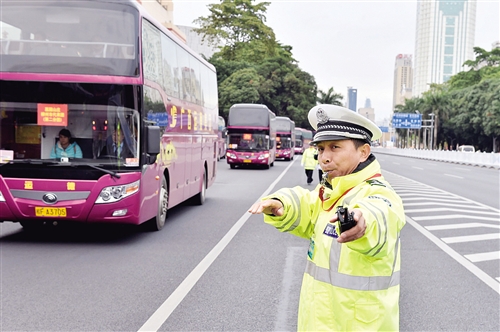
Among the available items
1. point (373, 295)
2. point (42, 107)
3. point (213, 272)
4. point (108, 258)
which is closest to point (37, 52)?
point (42, 107)

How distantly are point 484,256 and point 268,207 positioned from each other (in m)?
6.97

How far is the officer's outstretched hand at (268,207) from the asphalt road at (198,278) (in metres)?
2.63

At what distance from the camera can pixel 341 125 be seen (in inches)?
107

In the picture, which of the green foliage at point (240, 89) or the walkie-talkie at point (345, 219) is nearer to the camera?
the walkie-talkie at point (345, 219)

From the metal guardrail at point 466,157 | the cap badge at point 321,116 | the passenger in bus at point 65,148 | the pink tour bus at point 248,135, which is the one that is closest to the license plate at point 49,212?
the passenger in bus at point 65,148

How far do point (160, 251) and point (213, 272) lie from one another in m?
1.59

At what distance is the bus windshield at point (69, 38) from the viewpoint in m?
9.05

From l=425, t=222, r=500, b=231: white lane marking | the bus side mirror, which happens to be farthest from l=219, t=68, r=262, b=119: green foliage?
the bus side mirror

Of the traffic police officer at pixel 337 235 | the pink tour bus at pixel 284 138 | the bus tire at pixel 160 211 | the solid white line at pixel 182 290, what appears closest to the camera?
the traffic police officer at pixel 337 235

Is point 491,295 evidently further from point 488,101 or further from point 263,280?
point 488,101

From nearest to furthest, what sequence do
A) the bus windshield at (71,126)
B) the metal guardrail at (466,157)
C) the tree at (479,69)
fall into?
the bus windshield at (71,126) → the metal guardrail at (466,157) → the tree at (479,69)

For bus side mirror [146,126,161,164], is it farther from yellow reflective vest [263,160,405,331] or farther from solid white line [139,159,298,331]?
yellow reflective vest [263,160,405,331]

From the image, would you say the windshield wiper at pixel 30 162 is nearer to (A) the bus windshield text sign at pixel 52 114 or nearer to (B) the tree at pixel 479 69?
(A) the bus windshield text sign at pixel 52 114

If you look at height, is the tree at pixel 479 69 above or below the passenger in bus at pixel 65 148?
above
